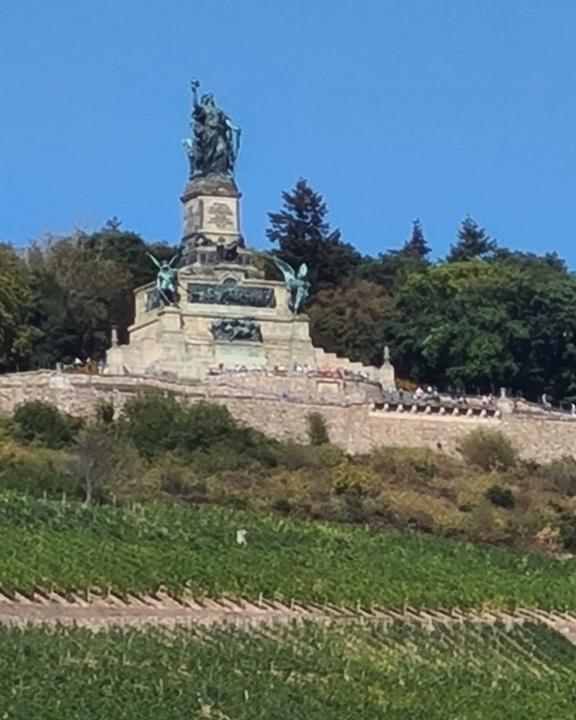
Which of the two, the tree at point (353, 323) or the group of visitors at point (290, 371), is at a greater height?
the tree at point (353, 323)

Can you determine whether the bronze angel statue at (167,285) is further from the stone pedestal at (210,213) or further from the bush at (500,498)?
the bush at (500,498)

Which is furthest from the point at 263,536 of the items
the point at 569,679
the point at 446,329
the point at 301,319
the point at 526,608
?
the point at 446,329

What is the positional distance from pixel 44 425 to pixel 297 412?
24.2 ft

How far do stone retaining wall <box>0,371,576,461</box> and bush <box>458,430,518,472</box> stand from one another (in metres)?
0.44

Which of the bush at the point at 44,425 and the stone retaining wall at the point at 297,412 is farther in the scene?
the stone retaining wall at the point at 297,412

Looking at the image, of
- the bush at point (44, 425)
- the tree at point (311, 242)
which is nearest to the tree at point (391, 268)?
the tree at point (311, 242)

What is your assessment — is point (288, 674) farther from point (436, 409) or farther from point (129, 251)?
point (129, 251)

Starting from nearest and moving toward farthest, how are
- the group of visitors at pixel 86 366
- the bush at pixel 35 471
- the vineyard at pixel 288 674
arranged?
the vineyard at pixel 288 674 < the bush at pixel 35 471 < the group of visitors at pixel 86 366

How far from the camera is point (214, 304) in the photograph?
2844 inches

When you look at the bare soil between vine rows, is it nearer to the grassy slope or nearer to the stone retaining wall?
the grassy slope

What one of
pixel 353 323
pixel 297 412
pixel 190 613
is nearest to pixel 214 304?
pixel 297 412

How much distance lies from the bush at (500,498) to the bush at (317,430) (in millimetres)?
5737

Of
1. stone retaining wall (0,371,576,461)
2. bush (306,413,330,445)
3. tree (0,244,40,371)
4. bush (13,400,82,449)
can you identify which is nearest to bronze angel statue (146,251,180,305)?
stone retaining wall (0,371,576,461)

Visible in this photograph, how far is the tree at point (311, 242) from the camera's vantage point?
301ft
